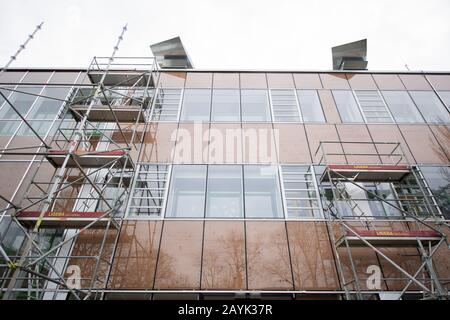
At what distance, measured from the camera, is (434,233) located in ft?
25.6

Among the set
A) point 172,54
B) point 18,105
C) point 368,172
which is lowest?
point 368,172

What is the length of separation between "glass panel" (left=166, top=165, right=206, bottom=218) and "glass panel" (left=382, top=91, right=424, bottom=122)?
985 centimetres

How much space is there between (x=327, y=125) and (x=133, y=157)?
349 inches

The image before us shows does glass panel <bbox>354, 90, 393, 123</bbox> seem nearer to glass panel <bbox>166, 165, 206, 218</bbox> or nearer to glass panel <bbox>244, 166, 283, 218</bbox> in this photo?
glass panel <bbox>244, 166, 283, 218</bbox>

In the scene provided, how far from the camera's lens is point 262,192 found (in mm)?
9844

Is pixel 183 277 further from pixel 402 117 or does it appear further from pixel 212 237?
pixel 402 117

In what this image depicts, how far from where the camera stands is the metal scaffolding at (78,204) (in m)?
7.39

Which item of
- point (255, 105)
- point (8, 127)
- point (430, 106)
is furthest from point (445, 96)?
point (8, 127)

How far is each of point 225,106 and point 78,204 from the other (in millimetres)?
7859

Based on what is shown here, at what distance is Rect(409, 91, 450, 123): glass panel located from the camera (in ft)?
40.5

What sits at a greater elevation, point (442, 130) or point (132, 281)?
point (442, 130)

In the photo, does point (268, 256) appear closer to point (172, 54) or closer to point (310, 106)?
point (310, 106)

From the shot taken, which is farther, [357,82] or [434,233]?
[357,82]
